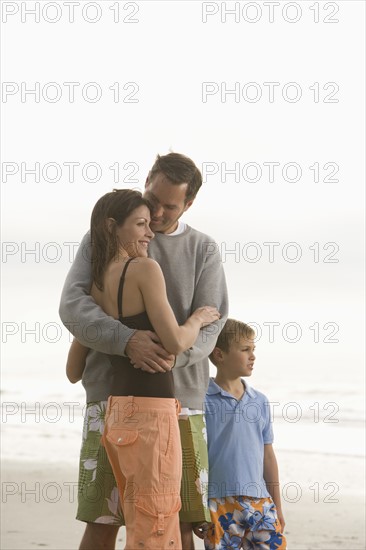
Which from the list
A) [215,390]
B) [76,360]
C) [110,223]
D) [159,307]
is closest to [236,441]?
[215,390]

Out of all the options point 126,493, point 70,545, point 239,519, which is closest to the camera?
point 126,493

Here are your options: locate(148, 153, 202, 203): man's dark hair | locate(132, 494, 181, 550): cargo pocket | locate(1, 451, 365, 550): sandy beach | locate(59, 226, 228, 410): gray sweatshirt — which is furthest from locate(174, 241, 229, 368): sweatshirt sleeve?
locate(1, 451, 365, 550): sandy beach

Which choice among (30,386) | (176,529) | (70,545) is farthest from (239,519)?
(30,386)

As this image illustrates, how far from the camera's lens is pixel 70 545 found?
6.04 meters

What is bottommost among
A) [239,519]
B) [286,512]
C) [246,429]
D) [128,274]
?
[286,512]

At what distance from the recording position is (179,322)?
3.73m

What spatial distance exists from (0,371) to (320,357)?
19.3 ft

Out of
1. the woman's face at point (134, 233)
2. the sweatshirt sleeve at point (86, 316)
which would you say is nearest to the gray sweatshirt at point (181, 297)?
the sweatshirt sleeve at point (86, 316)

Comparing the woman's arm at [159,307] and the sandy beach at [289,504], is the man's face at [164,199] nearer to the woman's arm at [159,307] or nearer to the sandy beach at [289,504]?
the woman's arm at [159,307]

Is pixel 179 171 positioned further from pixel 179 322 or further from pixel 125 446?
pixel 125 446

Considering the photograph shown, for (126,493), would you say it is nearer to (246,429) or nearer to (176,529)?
(176,529)

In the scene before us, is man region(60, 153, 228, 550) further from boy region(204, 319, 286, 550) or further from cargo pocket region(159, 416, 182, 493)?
cargo pocket region(159, 416, 182, 493)

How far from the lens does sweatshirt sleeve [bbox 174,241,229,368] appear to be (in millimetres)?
3629

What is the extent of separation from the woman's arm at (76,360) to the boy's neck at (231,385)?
2.20 ft
